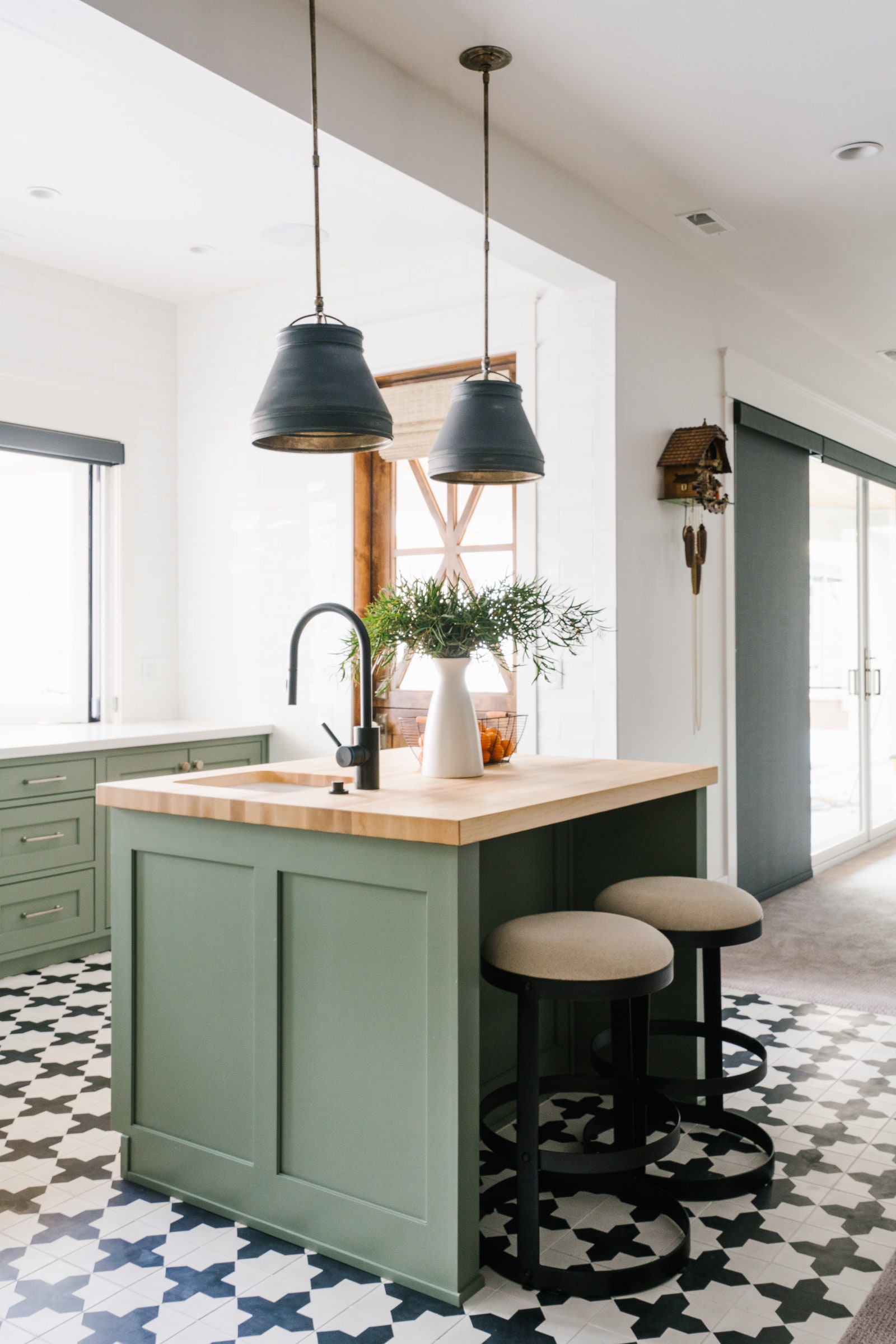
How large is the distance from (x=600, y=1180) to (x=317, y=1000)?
785 millimetres

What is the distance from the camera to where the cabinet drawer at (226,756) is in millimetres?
A: 4660

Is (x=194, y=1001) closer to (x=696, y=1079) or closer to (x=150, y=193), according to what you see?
(x=696, y=1079)

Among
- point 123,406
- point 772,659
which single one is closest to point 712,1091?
point 772,659

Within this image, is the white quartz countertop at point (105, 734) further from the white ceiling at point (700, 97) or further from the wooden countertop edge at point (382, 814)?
the white ceiling at point (700, 97)

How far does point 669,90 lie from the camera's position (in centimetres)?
332

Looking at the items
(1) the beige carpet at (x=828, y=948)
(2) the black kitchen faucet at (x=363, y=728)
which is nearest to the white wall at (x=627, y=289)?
(1) the beige carpet at (x=828, y=948)

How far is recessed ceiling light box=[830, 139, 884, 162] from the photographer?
3648mm

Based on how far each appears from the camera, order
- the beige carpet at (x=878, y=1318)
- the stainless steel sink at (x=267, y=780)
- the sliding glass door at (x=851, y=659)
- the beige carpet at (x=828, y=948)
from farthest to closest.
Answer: the sliding glass door at (x=851, y=659) < the beige carpet at (x=828, y=948) < the stainless steel sink at (x=267, y=780) < the beige carpet at (x=878, y=1318)

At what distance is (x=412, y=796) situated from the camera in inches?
91.4

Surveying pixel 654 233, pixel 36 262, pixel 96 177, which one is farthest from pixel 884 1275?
pixel 36 262

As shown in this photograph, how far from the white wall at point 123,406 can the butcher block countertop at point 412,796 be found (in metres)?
2.42

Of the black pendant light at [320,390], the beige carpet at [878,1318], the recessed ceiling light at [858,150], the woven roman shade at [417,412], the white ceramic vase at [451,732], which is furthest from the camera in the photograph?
the woven roman shade at [417,412]

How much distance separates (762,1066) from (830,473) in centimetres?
449

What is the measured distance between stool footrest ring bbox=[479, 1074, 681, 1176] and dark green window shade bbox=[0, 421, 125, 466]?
11.1ft
